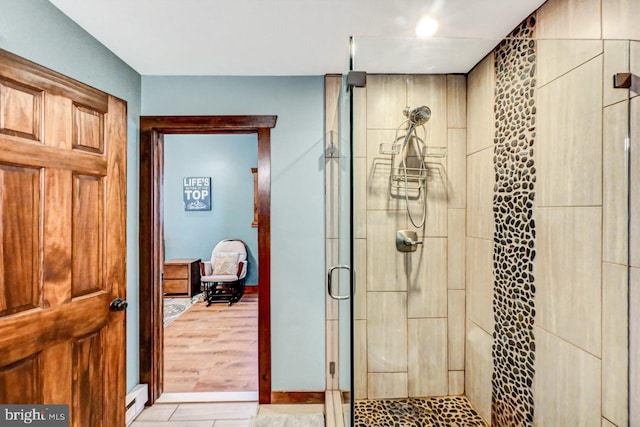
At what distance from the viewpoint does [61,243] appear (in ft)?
4.40

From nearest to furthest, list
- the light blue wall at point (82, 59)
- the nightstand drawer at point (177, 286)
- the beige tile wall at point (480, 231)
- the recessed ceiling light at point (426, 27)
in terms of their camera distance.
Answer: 1. the light blue wall at point (82, 59)
2. the recessed ceiling light at point (426, 27)
3. the beige tile wall at point (480, 231)
4. the nightstand drawer at point (177, 286)

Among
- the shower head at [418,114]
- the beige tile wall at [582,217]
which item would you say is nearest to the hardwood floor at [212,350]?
the beige tile wall at [582,217]

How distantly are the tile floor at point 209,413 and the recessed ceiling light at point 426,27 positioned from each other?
244 cm

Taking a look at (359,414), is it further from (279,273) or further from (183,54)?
(183,54)

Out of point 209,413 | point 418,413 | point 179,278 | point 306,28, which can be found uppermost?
point 306,28

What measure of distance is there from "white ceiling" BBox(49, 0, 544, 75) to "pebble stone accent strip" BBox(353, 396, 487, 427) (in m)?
1.84

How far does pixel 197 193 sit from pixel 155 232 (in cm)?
306

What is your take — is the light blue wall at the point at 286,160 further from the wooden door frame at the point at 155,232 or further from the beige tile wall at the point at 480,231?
the beige tile wall at the point at 480,231

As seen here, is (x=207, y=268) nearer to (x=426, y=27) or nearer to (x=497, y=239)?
(x=497, y=239)

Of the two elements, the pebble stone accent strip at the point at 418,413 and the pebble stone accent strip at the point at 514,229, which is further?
the pebble stone accent strip at the point at 418,413

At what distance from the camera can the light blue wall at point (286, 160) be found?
7.33ft

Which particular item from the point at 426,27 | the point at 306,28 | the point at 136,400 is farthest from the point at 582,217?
the point at 136,400

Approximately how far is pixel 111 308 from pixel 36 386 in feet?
1.31

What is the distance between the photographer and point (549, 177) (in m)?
1.37
